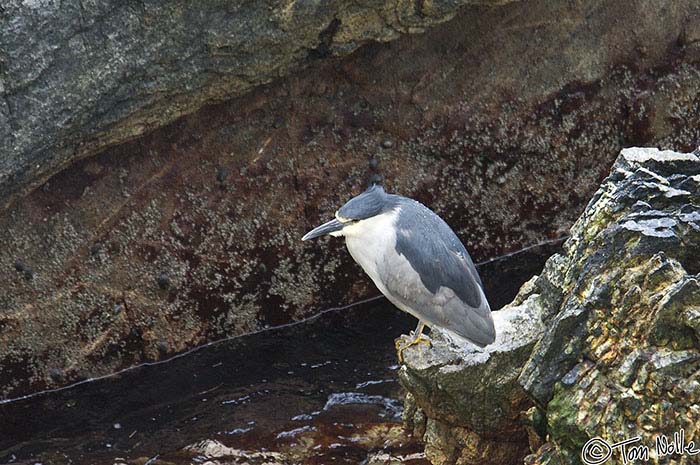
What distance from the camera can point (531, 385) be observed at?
159 inches

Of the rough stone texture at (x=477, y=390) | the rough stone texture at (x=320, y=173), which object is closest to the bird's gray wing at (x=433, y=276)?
the rough stone texture at (x=477, y=390)

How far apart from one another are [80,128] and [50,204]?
67 centimetres

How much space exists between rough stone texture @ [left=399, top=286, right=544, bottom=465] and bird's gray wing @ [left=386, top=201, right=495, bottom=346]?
12cm

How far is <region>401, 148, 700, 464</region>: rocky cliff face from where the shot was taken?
3732mm

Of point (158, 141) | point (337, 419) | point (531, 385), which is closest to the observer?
point (531, 385)

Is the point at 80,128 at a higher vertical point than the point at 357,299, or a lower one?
higher

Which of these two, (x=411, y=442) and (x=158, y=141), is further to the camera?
(x=158, y=141)

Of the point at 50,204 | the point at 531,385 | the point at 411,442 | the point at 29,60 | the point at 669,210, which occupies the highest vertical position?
the point at 29,60

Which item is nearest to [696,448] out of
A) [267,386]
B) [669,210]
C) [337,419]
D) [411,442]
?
[669,210]

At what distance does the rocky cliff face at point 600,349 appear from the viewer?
373 cm

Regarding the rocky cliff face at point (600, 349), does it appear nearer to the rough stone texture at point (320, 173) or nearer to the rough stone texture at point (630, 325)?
the rough stone texture at point (630, 325)

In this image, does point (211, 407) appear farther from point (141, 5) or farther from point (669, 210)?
point (669, 210)

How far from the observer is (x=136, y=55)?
5.09 meters
